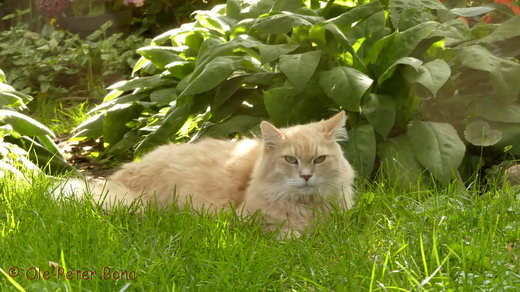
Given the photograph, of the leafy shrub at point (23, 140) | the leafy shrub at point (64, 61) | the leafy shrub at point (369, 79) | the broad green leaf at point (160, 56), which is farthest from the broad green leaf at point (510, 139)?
the leafy shrub at point (64, 61)

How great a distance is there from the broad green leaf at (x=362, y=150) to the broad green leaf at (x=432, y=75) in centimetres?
37

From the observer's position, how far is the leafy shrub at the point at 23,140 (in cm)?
451

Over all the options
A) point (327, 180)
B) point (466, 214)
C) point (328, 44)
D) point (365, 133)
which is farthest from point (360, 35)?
point (466, 214)

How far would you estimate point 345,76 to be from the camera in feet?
13.4

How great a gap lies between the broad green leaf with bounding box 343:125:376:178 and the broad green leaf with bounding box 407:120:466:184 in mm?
241

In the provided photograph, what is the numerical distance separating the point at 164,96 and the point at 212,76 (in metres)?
0.86

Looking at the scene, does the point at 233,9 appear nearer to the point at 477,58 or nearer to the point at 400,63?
the point at 400,63

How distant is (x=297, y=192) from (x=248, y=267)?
2.96ft

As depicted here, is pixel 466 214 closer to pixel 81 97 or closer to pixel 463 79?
pixel 463 79

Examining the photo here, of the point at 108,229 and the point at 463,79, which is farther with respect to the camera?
the point at 463,79

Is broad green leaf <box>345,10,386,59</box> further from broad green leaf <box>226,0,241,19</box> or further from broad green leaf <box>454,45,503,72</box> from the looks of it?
broad green leaf <box>226,0,241,19</box>

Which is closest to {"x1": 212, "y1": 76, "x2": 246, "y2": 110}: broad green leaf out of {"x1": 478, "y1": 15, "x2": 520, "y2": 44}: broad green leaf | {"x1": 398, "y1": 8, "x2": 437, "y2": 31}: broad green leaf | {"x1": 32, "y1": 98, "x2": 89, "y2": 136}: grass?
{"x1": 398, "y1": 8, "x2": 437, "y2": 31}: broad green leaf

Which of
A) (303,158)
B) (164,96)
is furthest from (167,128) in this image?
(303,158)

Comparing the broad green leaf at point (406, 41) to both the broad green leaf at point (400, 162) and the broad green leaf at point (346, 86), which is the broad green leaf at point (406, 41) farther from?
the broad green leaf at point (400, 162)
